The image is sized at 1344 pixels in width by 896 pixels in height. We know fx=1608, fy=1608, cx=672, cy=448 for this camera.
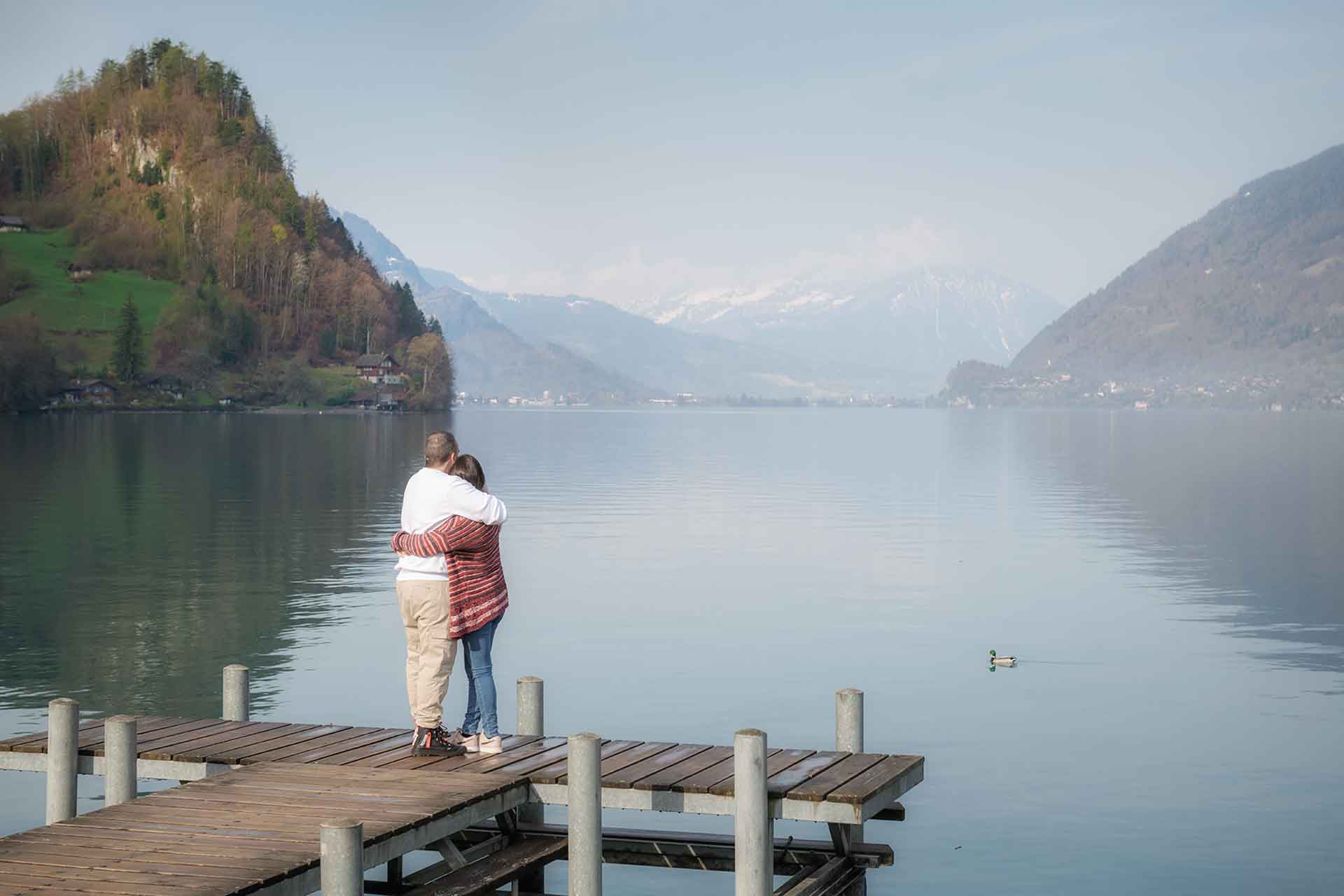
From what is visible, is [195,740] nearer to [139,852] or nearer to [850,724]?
[139,852]

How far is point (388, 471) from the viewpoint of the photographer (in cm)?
9100

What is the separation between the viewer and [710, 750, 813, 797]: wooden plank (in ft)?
44.8

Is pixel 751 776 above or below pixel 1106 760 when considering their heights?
above

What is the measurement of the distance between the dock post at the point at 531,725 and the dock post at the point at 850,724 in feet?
10.3

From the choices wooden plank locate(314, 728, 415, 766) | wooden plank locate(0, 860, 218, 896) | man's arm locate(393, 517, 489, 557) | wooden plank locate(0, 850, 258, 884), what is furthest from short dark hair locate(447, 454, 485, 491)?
wooden plank locate(0, 860, 218, 896)

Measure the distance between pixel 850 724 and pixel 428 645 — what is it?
4237 millimetres

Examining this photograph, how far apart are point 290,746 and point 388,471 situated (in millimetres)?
76559

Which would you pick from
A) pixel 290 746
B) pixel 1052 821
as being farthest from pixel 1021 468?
pixel 290 746

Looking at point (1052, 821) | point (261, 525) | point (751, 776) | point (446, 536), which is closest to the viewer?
point (751, 776)

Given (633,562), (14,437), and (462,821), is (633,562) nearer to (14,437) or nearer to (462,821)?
(462,821)

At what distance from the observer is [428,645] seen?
15.3 metres

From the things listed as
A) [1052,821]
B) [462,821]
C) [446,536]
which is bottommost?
[1052,821]

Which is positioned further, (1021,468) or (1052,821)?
(1021,468)

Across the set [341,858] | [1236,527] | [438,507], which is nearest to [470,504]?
[438,507]
